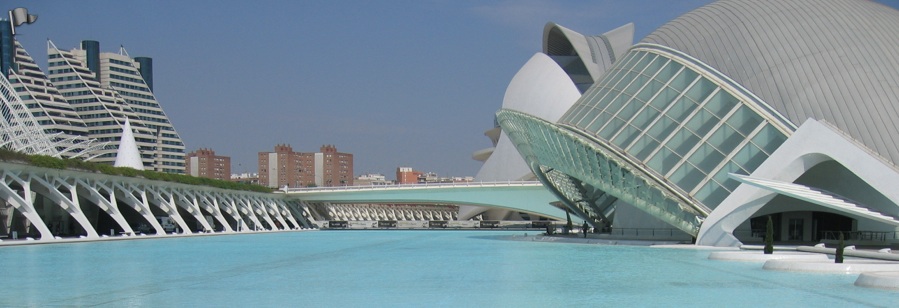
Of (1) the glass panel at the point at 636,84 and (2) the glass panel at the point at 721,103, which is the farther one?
(1) the glass panel at the point at 636,84

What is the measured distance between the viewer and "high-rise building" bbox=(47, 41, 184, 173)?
177625 mm

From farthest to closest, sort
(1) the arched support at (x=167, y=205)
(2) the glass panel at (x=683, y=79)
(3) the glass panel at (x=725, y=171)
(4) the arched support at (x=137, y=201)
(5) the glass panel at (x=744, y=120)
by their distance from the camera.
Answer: (1) the arched support at (x=167, y=205)
(4) the arched support at (x=137, y=201)
(2) the glass panel at (x=683, y=79)
(5) the glass panel at (x=744, y=120)
(3) the glass panel at (x=725, y=171)

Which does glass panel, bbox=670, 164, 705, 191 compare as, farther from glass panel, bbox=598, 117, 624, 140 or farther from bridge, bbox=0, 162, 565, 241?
bridge, bbox=0, 162, 565, 241

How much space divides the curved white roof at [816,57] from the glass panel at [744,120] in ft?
2.95

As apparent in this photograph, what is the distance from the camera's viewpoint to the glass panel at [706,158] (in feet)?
128

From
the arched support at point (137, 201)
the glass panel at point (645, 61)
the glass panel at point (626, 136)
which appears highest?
the glass panel at point (645, 61)

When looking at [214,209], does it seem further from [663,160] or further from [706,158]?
[706,158]

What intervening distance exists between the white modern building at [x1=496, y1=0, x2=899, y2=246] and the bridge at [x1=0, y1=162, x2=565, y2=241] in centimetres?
2609

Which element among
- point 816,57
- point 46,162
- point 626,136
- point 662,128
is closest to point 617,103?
point 626,136

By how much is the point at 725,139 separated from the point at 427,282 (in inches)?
829

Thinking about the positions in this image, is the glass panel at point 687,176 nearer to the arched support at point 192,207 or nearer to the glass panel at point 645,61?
the glass panel at point 645,61

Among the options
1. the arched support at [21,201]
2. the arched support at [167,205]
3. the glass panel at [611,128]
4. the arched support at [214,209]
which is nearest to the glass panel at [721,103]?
the glass panel at [611,128]

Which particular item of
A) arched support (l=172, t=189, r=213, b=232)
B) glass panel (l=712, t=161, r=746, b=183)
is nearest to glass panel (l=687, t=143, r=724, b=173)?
glass panel (l=712, t=161, r=746, b=183)

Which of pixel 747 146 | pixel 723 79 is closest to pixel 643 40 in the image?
pixel 723 79
